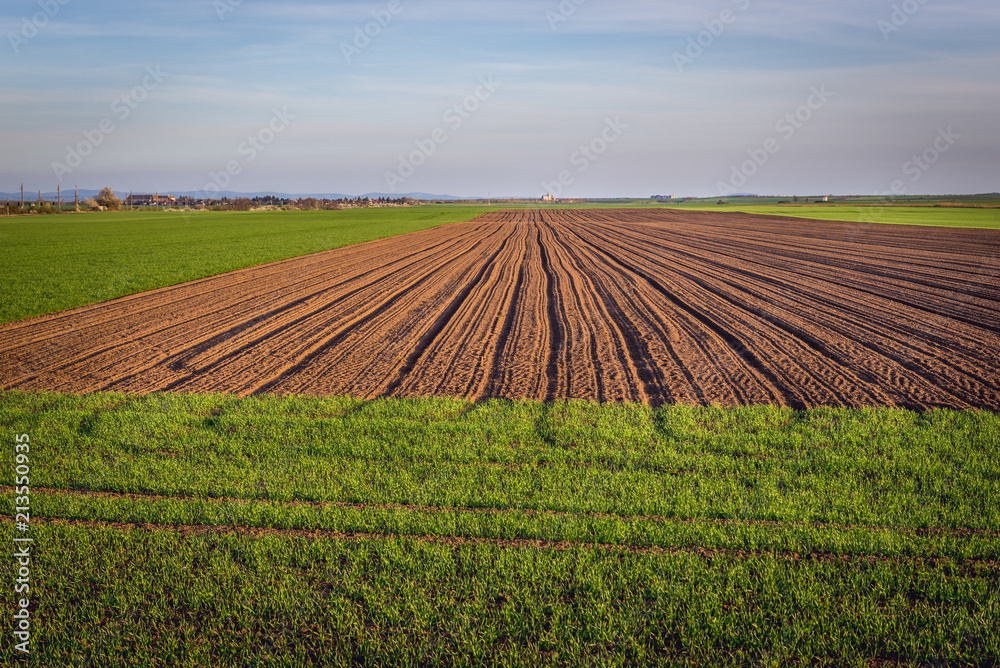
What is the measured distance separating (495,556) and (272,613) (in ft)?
4.99

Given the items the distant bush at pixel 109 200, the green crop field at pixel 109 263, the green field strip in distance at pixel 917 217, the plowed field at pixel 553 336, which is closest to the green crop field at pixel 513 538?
the plowed field at pixel 553 336

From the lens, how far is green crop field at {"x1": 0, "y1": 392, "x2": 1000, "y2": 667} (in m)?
3.21

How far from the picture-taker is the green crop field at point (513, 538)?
3.21m

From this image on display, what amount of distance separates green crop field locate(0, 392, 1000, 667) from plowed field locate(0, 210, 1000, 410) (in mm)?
1153

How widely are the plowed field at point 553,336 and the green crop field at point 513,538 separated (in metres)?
1.15

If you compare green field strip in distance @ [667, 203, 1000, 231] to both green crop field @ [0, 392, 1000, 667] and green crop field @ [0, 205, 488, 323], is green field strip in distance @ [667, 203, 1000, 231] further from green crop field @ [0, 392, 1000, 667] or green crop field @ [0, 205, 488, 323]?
green crop field @ [0, 392, 1000, 667]

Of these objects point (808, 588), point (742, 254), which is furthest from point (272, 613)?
point (742, 254)

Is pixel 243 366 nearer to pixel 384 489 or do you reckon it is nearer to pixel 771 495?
pixel 384 489

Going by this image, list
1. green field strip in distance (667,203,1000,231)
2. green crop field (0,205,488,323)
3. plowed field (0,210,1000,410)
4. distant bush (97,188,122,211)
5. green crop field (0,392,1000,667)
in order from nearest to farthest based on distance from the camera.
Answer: green crop field (0,392,1000,667)
plowed field (0,210,1000,410)
green crop field (0,205,488,323)
green field strip in distance (667,203,1000,231)
distant bush (97,188,122,211)

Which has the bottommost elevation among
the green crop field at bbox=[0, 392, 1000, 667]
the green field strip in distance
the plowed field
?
the green crop field at bbox=[0, 392, 1000, 667]

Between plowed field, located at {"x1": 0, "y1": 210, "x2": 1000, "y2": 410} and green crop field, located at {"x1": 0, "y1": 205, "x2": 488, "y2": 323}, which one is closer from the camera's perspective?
plowed field, located at {"x1": 0, "y1": 210, "x2": 1000, "y2": 410}

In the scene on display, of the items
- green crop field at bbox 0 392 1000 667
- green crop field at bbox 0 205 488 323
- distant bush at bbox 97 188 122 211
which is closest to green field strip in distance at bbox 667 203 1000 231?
green crop field at bbox 0 205 488 323

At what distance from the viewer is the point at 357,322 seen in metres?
11.6

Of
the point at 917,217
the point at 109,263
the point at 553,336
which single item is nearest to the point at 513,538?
the point at 553,336
